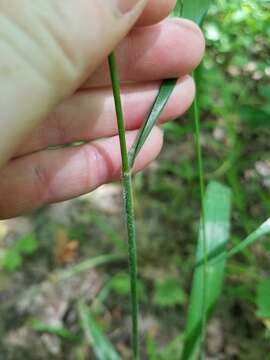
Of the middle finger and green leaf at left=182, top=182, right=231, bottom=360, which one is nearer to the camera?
the middle finger

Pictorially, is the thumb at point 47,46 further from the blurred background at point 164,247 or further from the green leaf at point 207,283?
the blurred background at point 164,247

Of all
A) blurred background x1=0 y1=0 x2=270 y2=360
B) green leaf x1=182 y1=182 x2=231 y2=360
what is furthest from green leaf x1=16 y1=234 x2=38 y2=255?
green leaf x1=182 y1=182 x2=231 y2=360

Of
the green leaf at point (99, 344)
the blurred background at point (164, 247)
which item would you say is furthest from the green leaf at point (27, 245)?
the green leaf at point (99, 344)

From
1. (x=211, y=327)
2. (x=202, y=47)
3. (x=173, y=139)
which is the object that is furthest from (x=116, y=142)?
(x=173, y=139)

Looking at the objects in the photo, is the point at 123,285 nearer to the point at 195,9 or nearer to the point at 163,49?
the point at 163,49

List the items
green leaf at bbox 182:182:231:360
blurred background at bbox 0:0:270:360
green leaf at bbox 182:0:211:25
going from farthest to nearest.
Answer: blurred background at bbox 0:0:270:360
green leaf at bbox 182:182:231:360
green leaf at bbox 182:0:211:25

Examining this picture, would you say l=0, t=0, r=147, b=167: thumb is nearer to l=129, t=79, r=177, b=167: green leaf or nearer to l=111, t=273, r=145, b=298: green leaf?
l=129, t=79, r=177, b=167: green leaf

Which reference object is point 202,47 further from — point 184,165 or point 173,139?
point 173,139
